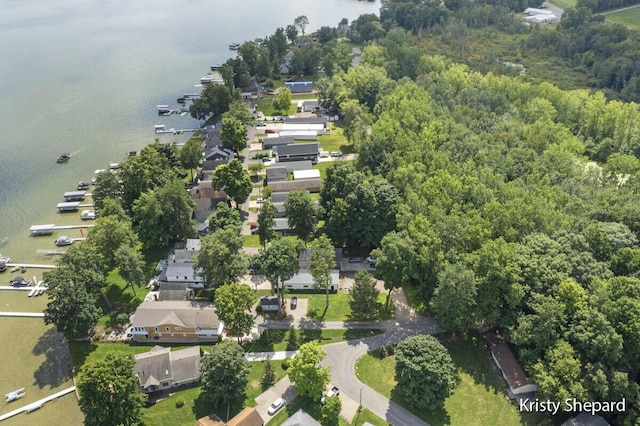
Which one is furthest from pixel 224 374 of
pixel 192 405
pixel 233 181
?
pixel 233 181

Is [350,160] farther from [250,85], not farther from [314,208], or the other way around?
[250,85]

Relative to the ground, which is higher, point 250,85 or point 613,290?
point 250,85

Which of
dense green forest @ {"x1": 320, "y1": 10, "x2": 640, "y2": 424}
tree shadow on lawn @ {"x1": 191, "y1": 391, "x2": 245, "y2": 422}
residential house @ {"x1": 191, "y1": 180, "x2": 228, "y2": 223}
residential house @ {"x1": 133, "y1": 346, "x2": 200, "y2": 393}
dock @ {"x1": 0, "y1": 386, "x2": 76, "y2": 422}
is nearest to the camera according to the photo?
dense green forest @ {"x1": 320, "y1": 10, "x2": 640, "y2": 424}

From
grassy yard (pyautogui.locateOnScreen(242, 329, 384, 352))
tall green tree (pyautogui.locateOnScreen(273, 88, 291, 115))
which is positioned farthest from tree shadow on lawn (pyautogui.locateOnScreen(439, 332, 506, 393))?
tall green tree (pyautogui.locateOnScreen(273, 88, 291, 115))

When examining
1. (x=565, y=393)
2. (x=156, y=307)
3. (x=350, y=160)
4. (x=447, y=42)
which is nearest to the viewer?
(x=565, y=393)

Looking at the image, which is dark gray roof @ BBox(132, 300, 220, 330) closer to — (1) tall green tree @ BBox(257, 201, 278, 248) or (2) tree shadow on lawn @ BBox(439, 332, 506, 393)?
(1) tall green tree @ BBox(257, 201, 278, 248)

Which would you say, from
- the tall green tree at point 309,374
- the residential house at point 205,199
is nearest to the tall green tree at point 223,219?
the residential house at point 205,199

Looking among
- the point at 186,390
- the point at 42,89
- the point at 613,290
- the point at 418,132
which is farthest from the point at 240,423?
the point at 42,89
